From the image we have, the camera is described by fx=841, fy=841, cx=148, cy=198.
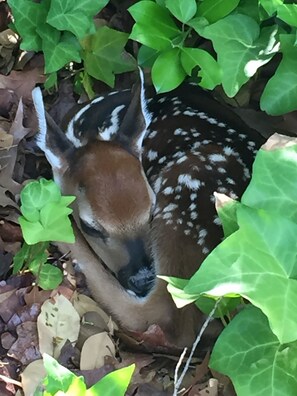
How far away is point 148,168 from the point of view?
4.11 meters

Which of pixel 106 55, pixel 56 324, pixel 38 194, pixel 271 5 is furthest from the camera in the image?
pixel 106 55

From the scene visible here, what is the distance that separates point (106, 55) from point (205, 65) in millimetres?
716

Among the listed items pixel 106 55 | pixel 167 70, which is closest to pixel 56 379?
pixel 167 70

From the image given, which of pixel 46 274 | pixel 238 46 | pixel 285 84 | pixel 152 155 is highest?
pixel 238 46

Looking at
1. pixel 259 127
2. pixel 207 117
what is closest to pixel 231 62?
pixel 207 117

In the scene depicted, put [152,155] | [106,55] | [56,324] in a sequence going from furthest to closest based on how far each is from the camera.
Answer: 1. [106,55]
2. [152,155]
3. [56,324]

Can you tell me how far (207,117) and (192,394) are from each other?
4.79ft

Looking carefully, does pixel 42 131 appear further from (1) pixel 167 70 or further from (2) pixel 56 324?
(2) pixel 56 324

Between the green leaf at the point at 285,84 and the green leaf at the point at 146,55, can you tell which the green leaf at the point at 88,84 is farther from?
the green leaf at the point at 285,84

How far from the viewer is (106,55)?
13.9 feet

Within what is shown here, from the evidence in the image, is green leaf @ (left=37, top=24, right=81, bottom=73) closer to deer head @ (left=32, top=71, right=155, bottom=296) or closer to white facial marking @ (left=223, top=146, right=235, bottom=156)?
deer head @ (left=32, top=71, right=155, bottom=296)

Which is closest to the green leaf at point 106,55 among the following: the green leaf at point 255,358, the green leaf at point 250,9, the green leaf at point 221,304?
the green leaf at point 250,9

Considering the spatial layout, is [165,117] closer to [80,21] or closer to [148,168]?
[148,168]

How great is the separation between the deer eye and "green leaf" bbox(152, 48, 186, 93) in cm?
68
